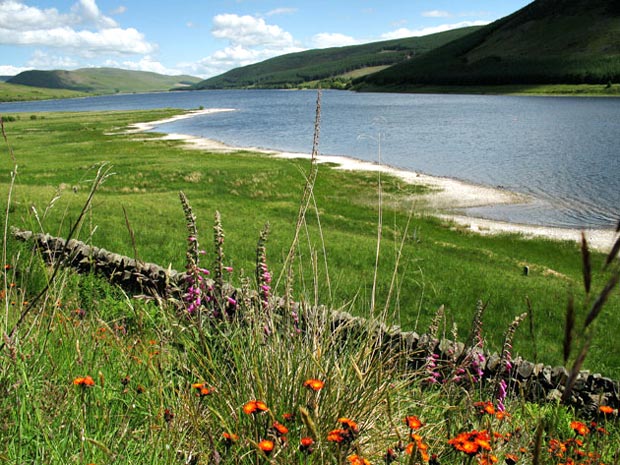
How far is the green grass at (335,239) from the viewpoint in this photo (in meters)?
11.1

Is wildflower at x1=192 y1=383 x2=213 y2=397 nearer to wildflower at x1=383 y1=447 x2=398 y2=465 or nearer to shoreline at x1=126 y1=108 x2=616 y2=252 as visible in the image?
wildflower at x1=383 y1=447 x2=398 y2=465

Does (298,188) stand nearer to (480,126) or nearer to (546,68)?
(480,126)

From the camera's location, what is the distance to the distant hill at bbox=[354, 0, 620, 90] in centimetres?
14088

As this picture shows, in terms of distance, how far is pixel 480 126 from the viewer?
7050 cm

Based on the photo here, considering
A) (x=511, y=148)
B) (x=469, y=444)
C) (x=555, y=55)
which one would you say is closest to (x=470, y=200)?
(x=511, y=148)

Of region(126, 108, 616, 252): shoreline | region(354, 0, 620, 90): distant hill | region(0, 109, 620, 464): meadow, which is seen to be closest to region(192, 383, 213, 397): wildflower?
region(0, 109, 620, 464): meadow

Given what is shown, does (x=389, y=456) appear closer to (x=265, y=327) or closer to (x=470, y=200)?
(x=265, y=327)

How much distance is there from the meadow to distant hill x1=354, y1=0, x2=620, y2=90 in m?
130

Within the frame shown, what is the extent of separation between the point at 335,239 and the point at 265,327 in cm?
1377

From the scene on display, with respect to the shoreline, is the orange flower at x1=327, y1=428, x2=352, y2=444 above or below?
above

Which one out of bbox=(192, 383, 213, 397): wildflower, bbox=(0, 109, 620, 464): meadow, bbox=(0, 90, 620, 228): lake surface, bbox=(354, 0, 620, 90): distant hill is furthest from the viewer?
bbox=(354, 0, 620, 90): distant hill

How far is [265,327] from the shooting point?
4059 millimetres

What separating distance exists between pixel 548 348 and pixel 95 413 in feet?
32.4

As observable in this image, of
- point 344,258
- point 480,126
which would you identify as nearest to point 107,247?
point 344,258
